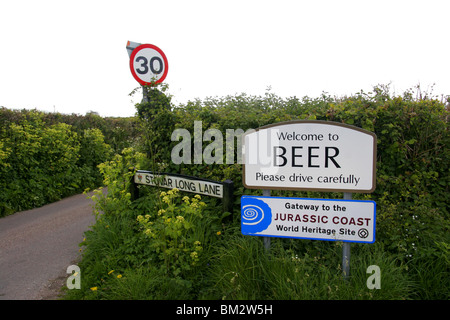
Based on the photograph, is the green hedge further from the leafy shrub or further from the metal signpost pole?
the metal signpost pole

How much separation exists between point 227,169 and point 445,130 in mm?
2635

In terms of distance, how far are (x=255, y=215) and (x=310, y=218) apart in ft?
1.82

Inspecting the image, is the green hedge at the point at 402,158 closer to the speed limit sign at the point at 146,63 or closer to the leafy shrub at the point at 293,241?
the leafy shrub at the point at 293,241

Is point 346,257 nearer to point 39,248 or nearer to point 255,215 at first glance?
point 255,215

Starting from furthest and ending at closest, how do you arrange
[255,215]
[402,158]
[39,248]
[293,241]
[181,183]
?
[39,248] < [181,183] < [402,158] < [293,241] < [255,215]

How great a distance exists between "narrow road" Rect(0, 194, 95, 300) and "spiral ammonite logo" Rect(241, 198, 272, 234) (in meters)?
2.35

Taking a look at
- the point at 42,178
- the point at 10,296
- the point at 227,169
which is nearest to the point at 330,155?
the point at 227,169

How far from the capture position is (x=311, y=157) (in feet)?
10.0

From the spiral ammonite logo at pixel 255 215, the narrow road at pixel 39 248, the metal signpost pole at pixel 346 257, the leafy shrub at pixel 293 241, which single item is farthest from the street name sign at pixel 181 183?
the metal signpost pole at pixel 346 257

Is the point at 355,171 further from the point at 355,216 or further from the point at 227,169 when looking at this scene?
the point at 227,169

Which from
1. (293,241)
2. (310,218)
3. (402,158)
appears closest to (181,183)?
(293,241)

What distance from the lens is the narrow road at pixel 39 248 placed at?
364cm
